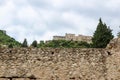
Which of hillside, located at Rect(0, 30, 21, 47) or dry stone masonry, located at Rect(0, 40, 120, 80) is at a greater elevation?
hillside, located at Rect(0, 30, 21, 47)

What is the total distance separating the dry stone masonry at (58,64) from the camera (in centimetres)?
1246

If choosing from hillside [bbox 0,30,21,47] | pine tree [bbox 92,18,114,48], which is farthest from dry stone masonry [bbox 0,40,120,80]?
hillside [bbox 0,30,21,47]

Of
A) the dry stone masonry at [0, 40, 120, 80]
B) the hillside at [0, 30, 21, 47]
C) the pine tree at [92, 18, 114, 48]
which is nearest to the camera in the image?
the dry stone masonry at [0, 40, 120, 80]

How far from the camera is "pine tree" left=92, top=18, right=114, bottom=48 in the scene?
38.3m

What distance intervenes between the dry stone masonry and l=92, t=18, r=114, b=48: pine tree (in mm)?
24205

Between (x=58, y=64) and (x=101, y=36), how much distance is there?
1109 inches

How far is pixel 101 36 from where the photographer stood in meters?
40.3

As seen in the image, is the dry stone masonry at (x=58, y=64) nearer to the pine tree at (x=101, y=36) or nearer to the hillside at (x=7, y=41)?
the pine tree at (x=101, y=36)

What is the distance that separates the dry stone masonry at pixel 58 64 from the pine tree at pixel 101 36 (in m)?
24.2

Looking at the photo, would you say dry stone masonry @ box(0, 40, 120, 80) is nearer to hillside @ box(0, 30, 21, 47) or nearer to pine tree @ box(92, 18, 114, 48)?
pine tree @ box(92, 18, 114, 48)

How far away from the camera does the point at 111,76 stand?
1269cm

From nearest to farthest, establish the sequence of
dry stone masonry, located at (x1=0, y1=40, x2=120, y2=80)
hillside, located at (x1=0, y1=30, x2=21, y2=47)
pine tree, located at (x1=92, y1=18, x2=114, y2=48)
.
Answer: dry stone masonry, located at (x1=0, y1=40, x2=120, y2=80) < pine tree, located at (x1=92, y1=18, x2=114, y2=48) < hillside, located at (x1=0, y1=30, x2=21, y2=47)

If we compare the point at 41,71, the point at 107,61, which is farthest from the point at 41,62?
the point at 107,61

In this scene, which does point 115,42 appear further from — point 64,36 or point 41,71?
point 64,36
